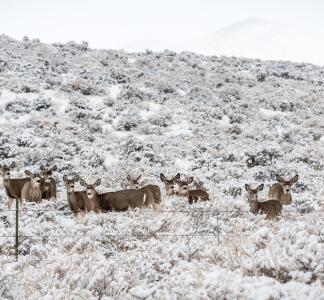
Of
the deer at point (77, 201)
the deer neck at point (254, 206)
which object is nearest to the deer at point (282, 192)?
the deer neck at point (254, 206)

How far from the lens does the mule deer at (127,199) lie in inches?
515

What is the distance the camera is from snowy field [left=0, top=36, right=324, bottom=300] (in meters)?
6.50

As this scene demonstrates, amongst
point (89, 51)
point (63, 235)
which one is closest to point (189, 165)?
point (63, 235)

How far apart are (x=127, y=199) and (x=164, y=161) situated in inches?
417

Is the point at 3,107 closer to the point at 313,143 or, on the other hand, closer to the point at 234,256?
the point at 313,143

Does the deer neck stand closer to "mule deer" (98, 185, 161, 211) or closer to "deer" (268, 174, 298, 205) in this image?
"mule deer" (98, 185, 161, 211)

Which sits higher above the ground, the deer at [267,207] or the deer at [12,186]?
the deer at [12,186]

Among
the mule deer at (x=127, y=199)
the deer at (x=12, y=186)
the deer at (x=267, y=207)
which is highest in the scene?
the deer at (x=12, y=186)

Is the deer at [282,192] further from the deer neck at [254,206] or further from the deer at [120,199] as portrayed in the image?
the deer at [120,199]

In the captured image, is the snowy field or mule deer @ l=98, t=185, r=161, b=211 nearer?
the snowy field

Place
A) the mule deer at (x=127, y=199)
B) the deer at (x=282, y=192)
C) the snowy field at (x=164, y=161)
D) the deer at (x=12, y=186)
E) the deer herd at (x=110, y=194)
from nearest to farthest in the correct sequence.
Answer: the snowy field at (x=164, y=161) < the deer herd at (x=110, y=194) < the mule deer at (x=127, y=199) < the deer at (x=12, y=186) < the deer at (x=282, y=192)

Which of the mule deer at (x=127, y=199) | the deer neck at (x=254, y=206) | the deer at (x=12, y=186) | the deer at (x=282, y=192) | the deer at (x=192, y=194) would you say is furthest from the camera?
the deer at (x=282, y=192)

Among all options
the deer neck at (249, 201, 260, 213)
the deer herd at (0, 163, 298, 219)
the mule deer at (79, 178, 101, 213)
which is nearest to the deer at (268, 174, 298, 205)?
the deer herd at (0, 163, 298, 219)

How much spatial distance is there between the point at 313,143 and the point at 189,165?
8259mm
